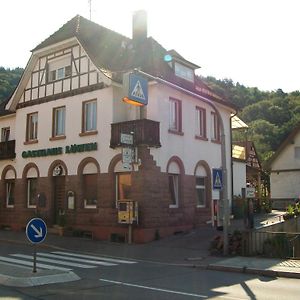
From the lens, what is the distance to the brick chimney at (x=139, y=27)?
1019 inches

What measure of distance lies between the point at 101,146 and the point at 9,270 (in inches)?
447

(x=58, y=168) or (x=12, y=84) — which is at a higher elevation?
(x=12, y=84)

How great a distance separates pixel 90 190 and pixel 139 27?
9133 mm

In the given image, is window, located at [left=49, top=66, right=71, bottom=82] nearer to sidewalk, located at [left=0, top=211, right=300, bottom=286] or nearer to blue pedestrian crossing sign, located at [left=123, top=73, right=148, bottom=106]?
sidewalk, located at [left=0, top=211, right=300, bottom=286]

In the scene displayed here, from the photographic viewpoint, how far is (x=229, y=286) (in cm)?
1124

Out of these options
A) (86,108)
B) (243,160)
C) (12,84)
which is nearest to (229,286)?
(86,108)

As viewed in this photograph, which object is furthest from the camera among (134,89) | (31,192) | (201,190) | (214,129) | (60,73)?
(214,129)

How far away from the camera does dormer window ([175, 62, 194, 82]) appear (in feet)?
82.8

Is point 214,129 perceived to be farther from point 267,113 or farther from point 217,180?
point 267,113

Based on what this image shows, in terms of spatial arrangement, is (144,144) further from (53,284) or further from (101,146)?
(53,284)

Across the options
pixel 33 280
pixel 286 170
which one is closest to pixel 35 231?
pixel 33 280

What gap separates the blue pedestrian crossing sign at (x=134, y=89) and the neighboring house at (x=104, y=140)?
670 cm

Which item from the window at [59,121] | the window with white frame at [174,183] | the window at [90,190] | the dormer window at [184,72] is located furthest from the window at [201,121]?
the window at [59,121]

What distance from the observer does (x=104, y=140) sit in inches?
899
